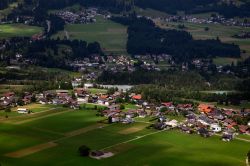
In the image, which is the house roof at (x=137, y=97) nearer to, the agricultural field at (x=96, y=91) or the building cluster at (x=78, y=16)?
the agricultural field at (x=96, y=91)

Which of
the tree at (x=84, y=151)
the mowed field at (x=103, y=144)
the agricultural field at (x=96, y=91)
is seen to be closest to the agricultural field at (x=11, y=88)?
the agricultural field at (x=96, y=91)

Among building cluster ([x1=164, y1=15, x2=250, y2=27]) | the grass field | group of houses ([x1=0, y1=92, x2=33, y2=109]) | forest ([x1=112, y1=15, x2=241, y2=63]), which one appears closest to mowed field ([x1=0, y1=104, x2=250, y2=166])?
group of houses ([x1=0, y1=92, x2=33, y2=109])

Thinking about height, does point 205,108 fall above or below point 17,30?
below

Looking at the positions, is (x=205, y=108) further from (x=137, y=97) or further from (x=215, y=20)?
(x=215, y=20)

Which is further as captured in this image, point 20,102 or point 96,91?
point 96,91

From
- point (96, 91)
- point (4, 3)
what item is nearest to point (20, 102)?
point (96, 91)
